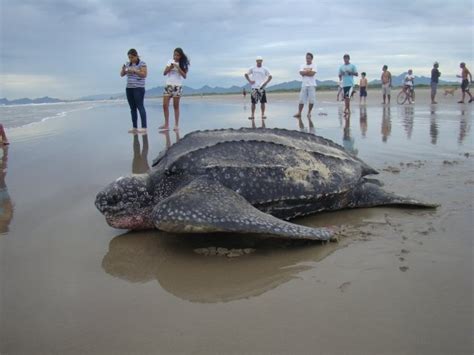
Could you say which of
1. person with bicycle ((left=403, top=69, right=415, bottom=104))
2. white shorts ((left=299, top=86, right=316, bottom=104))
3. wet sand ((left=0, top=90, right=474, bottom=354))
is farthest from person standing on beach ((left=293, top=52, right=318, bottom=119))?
person with bicycle ((left=403, top=69, right=415, bottom=104))

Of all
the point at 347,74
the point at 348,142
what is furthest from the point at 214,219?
the point at 347,74

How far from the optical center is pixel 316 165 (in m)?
3.13

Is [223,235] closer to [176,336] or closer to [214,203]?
[214,203]

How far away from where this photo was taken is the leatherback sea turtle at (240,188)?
2.31m

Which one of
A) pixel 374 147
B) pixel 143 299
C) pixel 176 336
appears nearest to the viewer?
pixel 176 336

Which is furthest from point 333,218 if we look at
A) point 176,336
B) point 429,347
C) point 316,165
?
point 176,336

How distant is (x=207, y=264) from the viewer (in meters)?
2.21

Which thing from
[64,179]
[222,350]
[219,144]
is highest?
[219,144]

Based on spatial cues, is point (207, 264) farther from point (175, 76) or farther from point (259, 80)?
point (259, 80)

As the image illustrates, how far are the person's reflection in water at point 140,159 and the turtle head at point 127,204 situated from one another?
1713 mm

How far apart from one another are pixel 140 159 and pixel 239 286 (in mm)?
3733

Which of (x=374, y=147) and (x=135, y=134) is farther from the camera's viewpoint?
(x=135, y=134)

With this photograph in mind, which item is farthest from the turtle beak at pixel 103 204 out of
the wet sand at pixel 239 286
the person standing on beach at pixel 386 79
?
the person standing on beach at pixel 386 79

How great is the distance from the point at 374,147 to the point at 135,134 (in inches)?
190
